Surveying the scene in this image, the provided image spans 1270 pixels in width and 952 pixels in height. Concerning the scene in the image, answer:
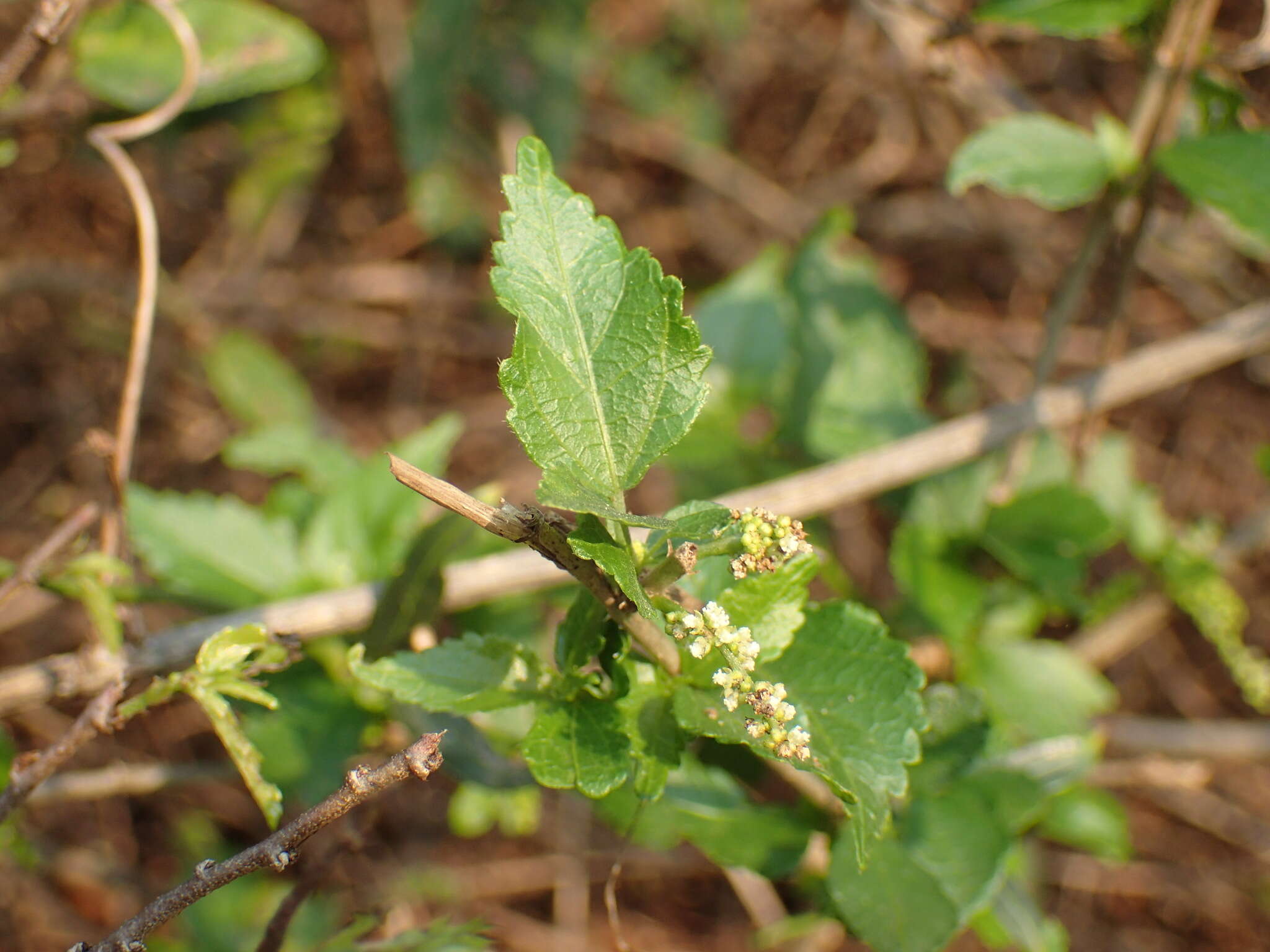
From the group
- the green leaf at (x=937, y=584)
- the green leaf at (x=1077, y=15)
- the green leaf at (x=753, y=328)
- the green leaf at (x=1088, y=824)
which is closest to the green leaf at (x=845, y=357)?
the green leaf at (x=753, y=328)

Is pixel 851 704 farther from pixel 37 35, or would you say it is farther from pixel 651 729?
pixel 37 35

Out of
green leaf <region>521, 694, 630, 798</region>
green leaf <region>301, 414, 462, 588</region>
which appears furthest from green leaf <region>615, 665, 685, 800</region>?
green leaf <region>301, 414, 462, 588</region>

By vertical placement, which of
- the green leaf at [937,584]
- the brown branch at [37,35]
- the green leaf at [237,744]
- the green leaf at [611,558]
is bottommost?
the green leaf at [937,584]

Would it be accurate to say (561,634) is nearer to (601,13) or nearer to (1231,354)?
(1231,354)

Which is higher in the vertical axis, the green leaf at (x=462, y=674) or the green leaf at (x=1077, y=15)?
the green leaf at (x=1077, y=15)

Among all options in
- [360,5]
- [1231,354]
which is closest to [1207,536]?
[1231,354]

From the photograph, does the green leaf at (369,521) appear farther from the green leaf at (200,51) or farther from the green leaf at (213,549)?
the green leaf at (200,51)
